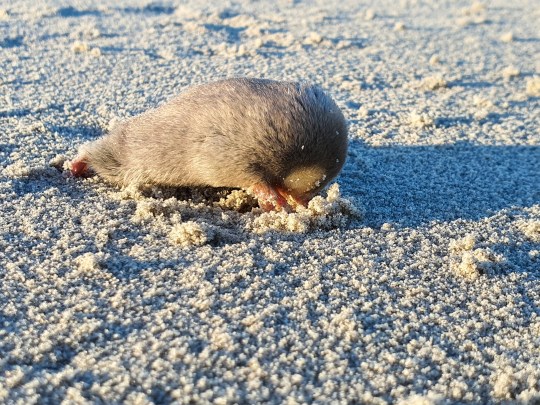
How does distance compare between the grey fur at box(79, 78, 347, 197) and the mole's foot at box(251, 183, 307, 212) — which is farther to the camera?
the mole's foot at box(251, 183, 307, 212)

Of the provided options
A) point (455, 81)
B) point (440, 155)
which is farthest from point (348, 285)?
point (455, 81)

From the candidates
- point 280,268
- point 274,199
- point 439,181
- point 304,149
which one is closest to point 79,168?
point 274,199

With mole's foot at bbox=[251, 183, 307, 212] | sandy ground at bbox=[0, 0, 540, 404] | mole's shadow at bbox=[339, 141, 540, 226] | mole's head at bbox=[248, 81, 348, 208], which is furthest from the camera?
mole's shadow at bbox=[339, 141, 540, 226]

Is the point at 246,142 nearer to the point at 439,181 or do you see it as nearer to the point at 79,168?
the point at 79,168

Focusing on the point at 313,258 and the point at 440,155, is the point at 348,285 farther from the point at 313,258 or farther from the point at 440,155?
the point at 440,155

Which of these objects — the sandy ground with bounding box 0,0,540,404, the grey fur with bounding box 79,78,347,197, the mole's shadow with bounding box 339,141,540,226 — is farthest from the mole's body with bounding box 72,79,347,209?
the mole's shadow with bounding box 339,141,540,226

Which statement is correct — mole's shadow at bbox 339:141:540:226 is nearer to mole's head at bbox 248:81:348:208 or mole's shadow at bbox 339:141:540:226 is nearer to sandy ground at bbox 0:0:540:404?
sandy ground at bbox 0:0:540:404

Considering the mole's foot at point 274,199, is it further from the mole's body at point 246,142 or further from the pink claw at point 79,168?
the pink claw at point 79,168

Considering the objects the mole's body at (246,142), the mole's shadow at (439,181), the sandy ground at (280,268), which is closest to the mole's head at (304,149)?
the mole's body at (246,142)
